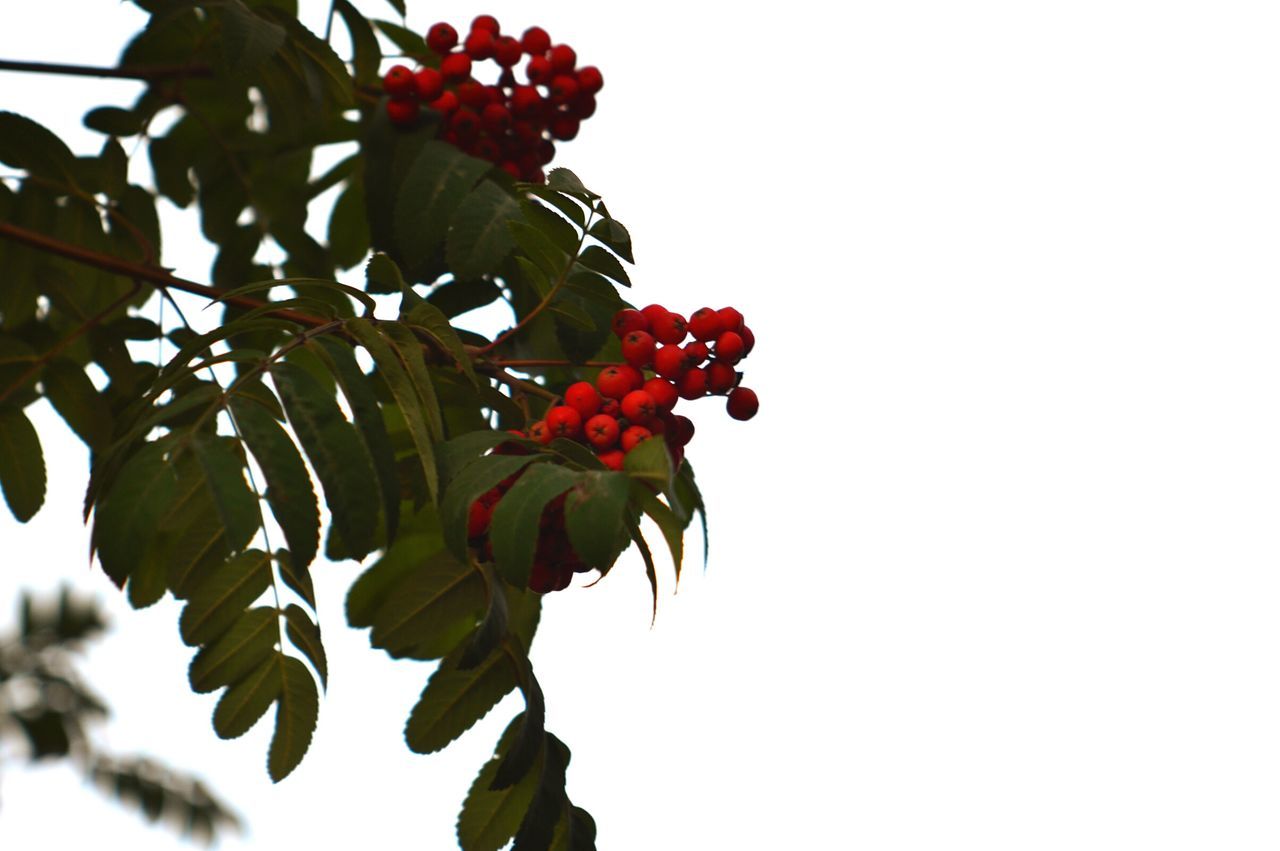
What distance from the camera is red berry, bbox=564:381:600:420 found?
4.96ft

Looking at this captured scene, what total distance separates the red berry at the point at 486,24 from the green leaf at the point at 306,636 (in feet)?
3.85

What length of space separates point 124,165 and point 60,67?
43 cm

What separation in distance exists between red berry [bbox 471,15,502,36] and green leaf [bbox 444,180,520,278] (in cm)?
57

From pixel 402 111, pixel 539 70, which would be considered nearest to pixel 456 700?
pixel 402 111

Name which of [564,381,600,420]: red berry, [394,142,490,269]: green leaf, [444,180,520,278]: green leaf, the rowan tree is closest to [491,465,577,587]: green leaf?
the rowan tree

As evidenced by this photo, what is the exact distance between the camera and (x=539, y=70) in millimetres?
2357

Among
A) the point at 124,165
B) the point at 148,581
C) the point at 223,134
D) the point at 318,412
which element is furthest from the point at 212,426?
the point at 223,134

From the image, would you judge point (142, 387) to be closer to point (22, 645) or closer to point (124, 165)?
point (124, 165)

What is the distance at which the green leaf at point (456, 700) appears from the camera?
176cm

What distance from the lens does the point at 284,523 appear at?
1.25 meters

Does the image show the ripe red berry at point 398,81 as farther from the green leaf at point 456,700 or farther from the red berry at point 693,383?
the green leaf at point 456,700

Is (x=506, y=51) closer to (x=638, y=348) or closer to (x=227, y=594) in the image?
(x=638, y=348)

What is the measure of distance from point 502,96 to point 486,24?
5.8 inches

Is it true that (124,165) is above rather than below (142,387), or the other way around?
above
